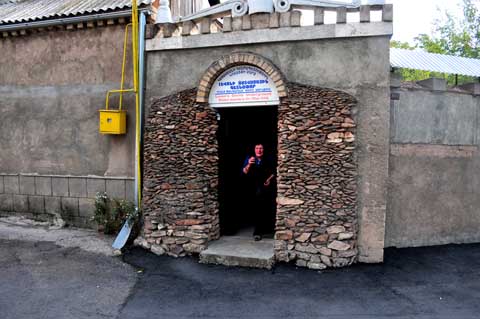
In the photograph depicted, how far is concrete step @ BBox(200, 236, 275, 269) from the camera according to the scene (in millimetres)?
6211

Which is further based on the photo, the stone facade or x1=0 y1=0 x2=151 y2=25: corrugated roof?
x1=0 y1=0 x2=151 y2=25: corrugated roof

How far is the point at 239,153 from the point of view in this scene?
29.6 ft

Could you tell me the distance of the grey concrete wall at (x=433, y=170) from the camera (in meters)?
7.08

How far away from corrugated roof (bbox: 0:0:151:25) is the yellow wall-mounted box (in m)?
1.98

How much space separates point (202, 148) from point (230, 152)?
1.34 meters

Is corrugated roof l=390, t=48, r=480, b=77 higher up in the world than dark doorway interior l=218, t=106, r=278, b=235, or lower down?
higher up

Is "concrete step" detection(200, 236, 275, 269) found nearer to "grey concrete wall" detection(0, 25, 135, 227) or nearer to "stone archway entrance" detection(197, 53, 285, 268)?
"stone archway entrance" detection(197, 53, 285, 268)

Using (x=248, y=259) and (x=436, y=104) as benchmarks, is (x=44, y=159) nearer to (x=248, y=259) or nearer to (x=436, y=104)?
(x=248, y=259)

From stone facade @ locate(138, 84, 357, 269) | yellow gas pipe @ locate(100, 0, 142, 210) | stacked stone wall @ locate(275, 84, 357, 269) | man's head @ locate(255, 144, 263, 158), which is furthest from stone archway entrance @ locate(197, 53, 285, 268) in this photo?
yellow gas pipe @ locate(100, 0, 142, 210)

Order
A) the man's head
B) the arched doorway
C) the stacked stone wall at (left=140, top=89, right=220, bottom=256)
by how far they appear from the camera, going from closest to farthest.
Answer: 1. the arched doorway
2. the stacked stone wall at (left=140, top=89, right=220, bottom=256)
3. the man's head

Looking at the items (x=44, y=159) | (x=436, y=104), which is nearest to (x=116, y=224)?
(x=44, y=159)

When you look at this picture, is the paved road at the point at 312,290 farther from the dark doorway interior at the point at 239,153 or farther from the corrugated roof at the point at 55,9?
the corrugated roof at the point at 55,9

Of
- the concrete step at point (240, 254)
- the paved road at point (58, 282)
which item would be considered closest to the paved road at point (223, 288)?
the paved road at point (58, 282)

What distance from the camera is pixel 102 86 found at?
25.6 ft
